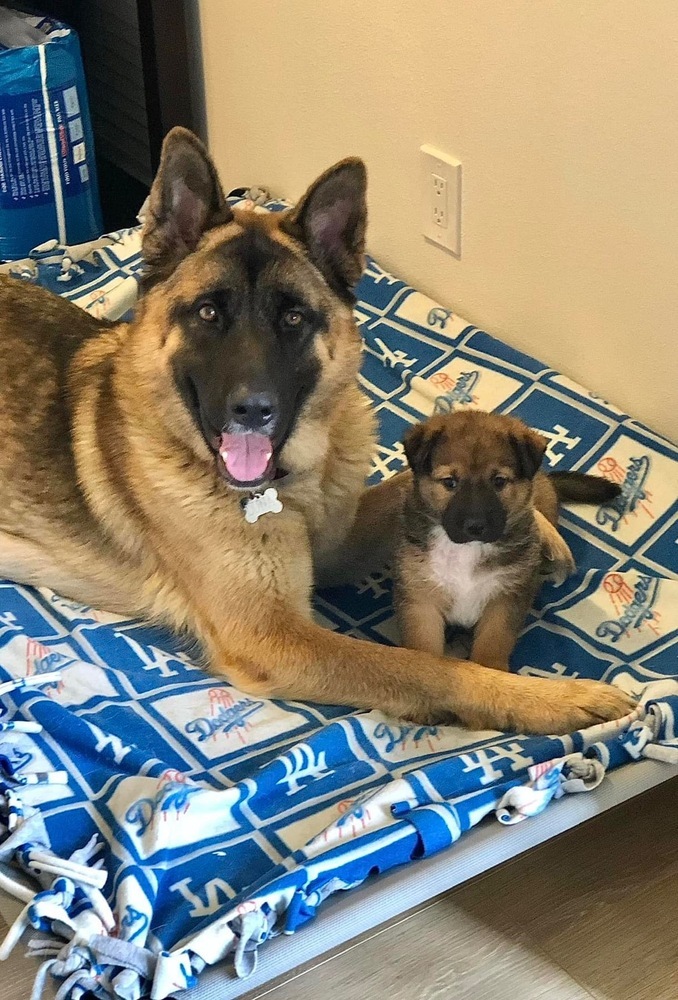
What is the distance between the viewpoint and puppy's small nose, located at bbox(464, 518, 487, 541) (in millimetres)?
1671

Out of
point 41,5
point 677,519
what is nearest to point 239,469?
point 677,519

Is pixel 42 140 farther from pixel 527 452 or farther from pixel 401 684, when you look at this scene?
pixel 401 684

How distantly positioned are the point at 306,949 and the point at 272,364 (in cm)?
85

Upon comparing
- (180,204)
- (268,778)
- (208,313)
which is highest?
(180,204)

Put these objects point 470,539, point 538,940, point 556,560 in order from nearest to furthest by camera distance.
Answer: point 538,940 → point 470,539 → point 556,560

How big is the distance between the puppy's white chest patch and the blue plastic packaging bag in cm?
217

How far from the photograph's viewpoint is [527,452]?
1.77 m

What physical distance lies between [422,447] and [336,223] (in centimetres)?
41

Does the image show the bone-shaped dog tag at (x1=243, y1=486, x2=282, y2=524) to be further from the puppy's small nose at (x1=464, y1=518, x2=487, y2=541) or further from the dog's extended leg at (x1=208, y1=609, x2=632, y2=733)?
the puppy's small nose at (x1=464, y1=518, x2=487, y2=541)

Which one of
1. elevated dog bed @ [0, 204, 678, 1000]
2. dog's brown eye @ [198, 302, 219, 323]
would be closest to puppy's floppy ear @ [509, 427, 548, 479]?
elevated dog bed @ [0, 204, 678, 1000]

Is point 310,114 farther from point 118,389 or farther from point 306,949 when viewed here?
point 306,949

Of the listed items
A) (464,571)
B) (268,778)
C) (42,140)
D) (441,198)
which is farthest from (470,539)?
(42,140)

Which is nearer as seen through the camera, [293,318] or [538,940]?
[538,940]

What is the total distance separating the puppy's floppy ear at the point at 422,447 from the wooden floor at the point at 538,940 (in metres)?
0.66
